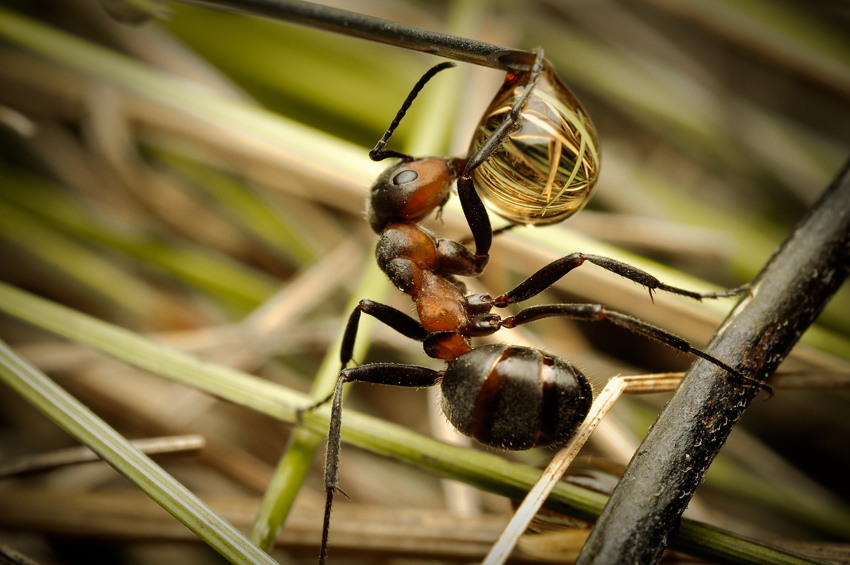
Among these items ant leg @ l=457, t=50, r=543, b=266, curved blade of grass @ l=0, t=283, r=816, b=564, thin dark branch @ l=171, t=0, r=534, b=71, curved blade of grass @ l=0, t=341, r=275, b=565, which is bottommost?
curved blade of grass @ l=0, t=341, r=275, b=565

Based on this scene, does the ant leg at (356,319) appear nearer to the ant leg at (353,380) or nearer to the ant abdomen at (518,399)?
the ant leg at (353,380)

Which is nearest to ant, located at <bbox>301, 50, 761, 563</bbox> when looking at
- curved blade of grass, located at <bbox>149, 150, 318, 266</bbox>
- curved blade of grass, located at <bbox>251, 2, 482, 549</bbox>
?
curved blade of grass, located at <bbox>251, 2, 482, 549</bbox>

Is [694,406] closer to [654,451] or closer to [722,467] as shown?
[654,451]

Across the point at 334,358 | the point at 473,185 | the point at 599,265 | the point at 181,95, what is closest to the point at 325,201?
the point at 181,95

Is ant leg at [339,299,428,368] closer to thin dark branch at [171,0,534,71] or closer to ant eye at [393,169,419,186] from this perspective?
ant eye at [393,169,419,186]

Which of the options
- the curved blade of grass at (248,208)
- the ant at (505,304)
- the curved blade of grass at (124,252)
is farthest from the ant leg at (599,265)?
the curved blade of grass at (124,252)
